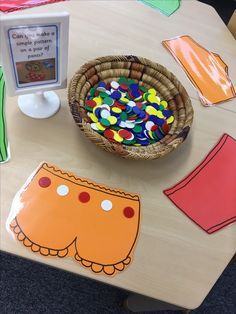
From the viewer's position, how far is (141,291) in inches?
24.5

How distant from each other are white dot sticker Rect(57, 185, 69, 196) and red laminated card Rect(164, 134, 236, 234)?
224mm

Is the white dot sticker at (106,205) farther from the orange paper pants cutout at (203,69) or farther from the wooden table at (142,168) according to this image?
the orange paper pants cutout at (203,69)

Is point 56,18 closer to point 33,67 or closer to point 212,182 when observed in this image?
point 33,67

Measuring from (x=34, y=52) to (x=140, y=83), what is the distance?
1.10 ft

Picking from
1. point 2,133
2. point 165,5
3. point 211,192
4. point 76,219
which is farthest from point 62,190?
point 165,5

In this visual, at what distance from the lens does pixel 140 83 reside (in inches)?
35.2

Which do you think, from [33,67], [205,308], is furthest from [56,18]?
[205,308]

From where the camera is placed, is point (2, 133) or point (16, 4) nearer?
point (2, 133)

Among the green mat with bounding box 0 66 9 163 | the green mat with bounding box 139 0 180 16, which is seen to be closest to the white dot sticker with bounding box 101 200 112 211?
the green mat with bounding box 0 66 9 163

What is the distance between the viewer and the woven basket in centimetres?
71

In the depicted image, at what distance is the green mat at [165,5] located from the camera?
3.67 feet

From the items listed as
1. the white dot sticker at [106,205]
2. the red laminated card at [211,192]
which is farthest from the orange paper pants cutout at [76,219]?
the red laminated card at [211,192]

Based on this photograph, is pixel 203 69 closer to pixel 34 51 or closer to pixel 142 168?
pixel 142 168

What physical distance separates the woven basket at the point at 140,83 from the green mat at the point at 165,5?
1.19 ft
